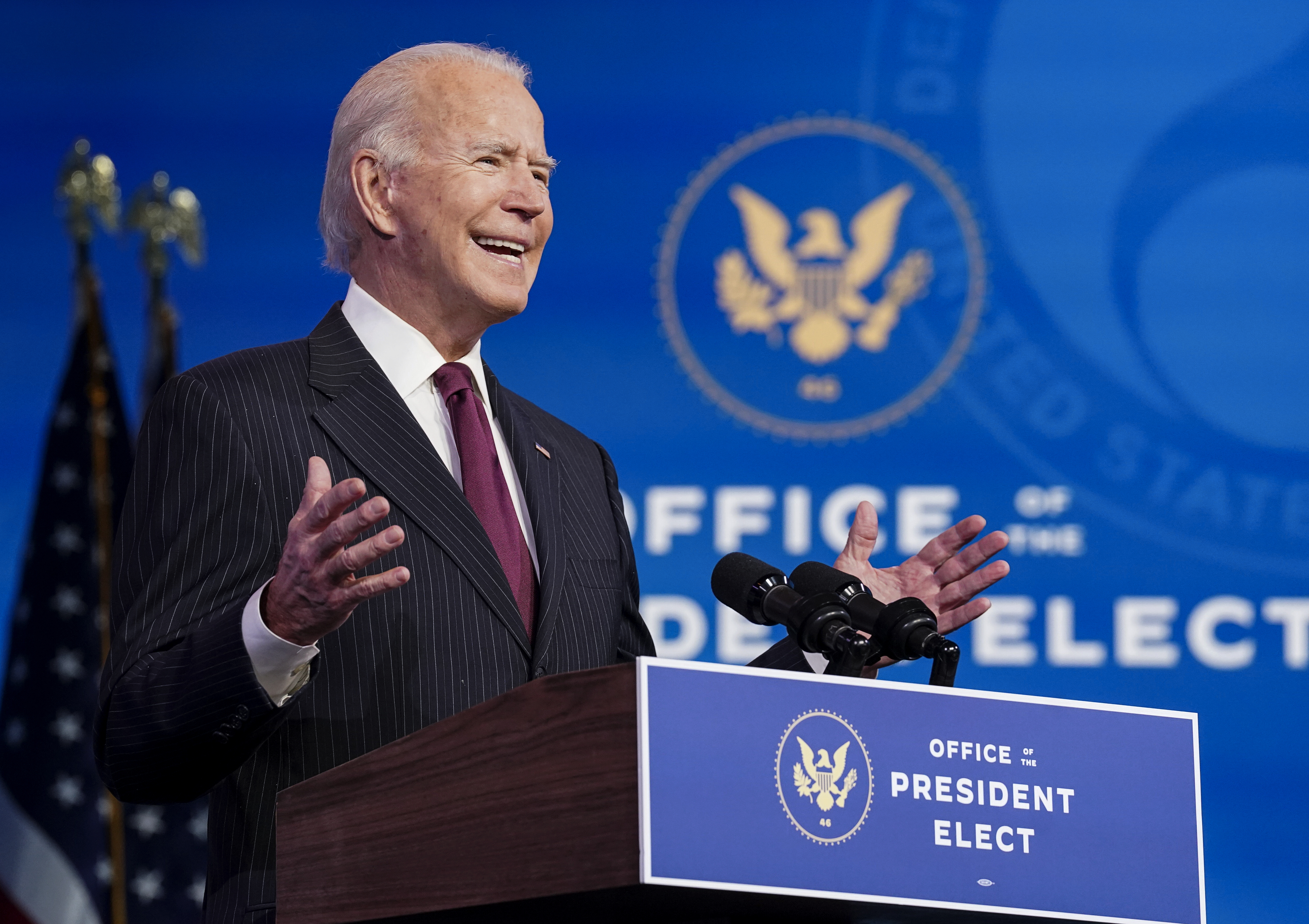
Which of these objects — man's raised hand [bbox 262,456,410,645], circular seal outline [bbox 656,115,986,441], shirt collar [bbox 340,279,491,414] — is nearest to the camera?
man's raised hand [bbox 262,456,410,645]

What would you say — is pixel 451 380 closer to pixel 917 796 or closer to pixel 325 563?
pixel 325 563

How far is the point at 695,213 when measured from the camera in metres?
4.21

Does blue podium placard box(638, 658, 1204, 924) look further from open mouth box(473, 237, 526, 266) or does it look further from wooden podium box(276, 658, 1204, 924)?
open mouth box(473, 237, 526, 266)

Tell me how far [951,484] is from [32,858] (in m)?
2.79

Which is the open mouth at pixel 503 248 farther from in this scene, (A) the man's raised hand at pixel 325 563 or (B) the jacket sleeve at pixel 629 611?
(A) the man's raised hand at pixel 325 563

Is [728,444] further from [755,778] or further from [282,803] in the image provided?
[755,778]

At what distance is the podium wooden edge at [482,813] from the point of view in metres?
1.20

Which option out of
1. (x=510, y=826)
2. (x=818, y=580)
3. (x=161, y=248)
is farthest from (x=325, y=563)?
(x=161, y=248)

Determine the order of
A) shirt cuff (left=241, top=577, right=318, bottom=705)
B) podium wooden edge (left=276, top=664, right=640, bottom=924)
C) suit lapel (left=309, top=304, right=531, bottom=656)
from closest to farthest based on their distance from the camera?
podium wooden edge (left=276, top=664, right=640, bottom=924) → shirt cuff (left=241, top=577, right=318, bottom=705) → suit lapel (left=309, top=304, right=531, bottom=656)

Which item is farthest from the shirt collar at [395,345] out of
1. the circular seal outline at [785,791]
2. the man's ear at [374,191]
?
the circular seal outline at [785,791]

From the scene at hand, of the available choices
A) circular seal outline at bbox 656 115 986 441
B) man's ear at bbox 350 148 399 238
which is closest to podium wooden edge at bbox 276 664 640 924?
man's ear at bbox 350 148 399 238

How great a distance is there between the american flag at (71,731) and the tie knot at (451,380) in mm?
2759

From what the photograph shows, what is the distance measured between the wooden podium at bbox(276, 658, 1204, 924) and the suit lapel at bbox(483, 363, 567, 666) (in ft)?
1.54

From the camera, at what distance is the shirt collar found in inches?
83.7
